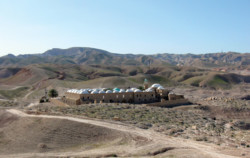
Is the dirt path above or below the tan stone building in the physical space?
below

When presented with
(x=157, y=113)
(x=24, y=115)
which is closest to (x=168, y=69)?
(x=157, y=113)

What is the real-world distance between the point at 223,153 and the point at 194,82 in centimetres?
8945

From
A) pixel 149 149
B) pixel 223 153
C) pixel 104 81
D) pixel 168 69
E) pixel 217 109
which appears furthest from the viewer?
pixel 168 69

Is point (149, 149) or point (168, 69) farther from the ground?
point (168, 69)

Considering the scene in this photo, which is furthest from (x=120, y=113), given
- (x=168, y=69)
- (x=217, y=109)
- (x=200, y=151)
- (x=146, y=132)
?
(x=168, y=69)

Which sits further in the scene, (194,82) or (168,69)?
(168,69)

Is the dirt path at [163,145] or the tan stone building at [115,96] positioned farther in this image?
the tan stone building at [115,96]

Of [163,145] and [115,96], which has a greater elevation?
[115,96]

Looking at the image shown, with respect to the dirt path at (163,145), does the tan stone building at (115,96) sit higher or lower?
higher

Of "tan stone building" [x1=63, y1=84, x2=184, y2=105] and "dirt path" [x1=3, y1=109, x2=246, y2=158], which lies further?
"tan stone building" [x1=63, y1=84, x2=184, y2=105]

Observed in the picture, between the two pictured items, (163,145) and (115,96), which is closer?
(163,145)

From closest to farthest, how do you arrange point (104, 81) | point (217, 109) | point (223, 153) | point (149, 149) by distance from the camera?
point (223, 153)
point (149, 149)
point (217, 109)
point (104, 81)

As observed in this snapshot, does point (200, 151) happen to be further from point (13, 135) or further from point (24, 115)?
point (24, 115)

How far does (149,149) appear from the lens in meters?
20.0
